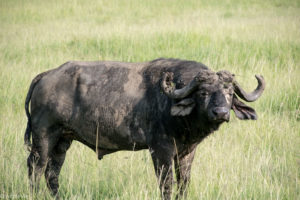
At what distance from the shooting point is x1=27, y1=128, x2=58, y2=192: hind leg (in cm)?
461

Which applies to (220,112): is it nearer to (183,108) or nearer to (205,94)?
(205,94)

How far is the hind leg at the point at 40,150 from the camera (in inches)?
181

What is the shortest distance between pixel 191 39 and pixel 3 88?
4292 millimetres

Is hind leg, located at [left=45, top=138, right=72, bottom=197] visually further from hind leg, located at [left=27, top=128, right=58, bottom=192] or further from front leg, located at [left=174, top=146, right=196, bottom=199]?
front leg, located at [left=174, top=146, right=196, bottom=199]

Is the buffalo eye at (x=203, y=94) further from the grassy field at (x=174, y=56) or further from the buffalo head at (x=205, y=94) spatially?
the grassy field at (x=174, y=56)

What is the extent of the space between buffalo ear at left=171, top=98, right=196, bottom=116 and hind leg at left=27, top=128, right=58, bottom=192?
4.68 feet

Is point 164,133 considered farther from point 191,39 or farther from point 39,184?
point 191,39

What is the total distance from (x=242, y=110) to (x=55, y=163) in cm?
219

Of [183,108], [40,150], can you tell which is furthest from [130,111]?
[40,150]

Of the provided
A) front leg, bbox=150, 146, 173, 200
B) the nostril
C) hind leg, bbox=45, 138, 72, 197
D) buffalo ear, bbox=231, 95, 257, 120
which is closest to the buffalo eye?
the nostril

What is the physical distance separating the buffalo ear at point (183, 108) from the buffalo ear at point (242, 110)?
0.45 m

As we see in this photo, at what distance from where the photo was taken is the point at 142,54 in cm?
920

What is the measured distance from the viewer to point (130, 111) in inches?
174

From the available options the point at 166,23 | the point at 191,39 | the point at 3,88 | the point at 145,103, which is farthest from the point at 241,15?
the point at 145,103
